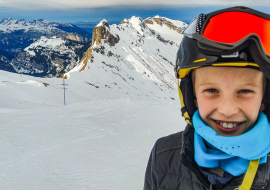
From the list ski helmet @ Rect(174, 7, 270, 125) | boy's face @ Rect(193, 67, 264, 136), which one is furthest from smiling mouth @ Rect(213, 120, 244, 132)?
ski helmet @ Rect(174, 7, 270, 125)

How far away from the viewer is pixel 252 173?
4.50 feet

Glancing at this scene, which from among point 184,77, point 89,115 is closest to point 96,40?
point 89,115

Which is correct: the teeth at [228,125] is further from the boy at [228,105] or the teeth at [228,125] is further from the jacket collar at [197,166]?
the jacket collar at [197,166]

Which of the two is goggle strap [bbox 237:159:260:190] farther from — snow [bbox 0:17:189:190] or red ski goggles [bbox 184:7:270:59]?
snow [bbox 0:17:189:190]

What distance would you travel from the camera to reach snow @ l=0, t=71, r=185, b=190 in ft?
12.8

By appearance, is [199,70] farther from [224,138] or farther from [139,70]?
[139,70]

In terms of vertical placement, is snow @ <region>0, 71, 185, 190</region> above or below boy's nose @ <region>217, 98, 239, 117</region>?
below

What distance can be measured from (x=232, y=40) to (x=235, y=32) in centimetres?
7

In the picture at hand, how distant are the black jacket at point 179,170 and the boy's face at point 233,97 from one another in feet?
1.09

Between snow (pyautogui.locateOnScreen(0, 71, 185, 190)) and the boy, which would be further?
snow (pyautogui.locateOnScreen(0, 71, 185, 190))

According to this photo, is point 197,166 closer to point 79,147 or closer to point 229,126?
point 229,126

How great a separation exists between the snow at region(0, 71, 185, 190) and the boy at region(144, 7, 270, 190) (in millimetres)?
2525

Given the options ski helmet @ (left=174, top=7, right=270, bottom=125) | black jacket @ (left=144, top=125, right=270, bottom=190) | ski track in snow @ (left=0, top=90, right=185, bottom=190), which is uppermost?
ski helmet @ (left=174, top=7, right=270, bottom=125)

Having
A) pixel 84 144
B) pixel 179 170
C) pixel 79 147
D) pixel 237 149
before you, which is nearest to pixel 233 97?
pixel 237 149
